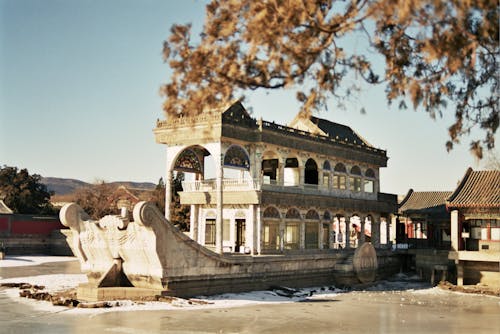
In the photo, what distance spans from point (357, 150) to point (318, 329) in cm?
1748

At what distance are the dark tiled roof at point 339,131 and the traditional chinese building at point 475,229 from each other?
6.26 metres

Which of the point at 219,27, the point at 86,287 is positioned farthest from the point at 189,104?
the point at 86,287

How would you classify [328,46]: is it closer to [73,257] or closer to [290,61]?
[290,61]

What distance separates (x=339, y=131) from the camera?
36.5 meters

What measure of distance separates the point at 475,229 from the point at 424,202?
10.2 m

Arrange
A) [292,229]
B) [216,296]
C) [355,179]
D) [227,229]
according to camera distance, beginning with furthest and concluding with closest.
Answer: [355,179] < [292,229] < [227,229] < [216,296]

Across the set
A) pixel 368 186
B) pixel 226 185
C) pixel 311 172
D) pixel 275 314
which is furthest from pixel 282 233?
pixel 368 186

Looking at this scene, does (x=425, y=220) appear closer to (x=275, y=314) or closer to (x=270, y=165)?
(x=270, y=165)

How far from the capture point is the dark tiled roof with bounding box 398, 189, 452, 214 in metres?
42.4

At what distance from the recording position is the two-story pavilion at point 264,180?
2717 cm

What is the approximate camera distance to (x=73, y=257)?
4744 centimetres

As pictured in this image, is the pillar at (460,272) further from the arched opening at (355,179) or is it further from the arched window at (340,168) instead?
the arched window at (340,168)

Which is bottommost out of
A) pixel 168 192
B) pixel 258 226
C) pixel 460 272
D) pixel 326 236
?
pixel 460 272

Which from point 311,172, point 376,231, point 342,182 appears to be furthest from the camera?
point 376,231
